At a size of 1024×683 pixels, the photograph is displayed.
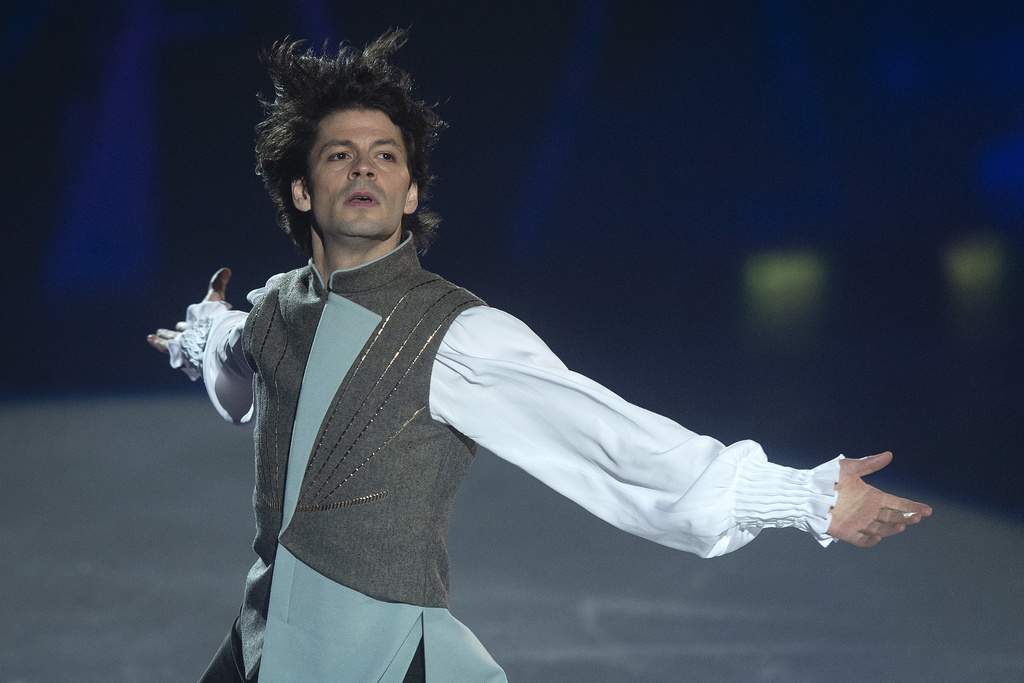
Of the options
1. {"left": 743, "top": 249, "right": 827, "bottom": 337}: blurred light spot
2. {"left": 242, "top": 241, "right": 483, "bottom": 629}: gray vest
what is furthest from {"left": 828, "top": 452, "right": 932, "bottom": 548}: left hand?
{"left": 743, "top": 249, "right": 827, "bottom": 337}: blurred light spot

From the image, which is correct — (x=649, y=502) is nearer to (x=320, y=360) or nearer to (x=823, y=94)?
(x=320, y=360)

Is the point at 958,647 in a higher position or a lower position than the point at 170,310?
lower

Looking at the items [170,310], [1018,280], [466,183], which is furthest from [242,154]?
[1018,280]

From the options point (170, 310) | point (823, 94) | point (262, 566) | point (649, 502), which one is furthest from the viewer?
point (170, 310)

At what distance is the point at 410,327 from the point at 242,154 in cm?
455

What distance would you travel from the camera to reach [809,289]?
4328 millimetres

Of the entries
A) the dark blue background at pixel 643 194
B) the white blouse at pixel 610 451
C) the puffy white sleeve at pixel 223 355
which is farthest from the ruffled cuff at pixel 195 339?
the dark blue background at pixel 643 194

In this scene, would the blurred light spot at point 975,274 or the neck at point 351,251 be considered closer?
the neck at point 351,251

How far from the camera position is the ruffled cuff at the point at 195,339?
1.70 m

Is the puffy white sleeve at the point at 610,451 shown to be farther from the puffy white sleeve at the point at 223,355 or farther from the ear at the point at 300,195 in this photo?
the puffy white sleeve at the point at 223,355

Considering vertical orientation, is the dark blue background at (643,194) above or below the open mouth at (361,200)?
above

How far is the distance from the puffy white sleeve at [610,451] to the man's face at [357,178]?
0.66 ft

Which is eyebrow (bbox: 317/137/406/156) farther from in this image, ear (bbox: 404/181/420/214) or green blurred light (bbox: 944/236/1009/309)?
green blurred light (bbox: 944/236/1009/309)

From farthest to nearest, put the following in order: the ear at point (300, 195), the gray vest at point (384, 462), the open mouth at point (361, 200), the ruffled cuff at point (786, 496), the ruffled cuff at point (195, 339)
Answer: the ruffled cuff at point (195, 339)
the ear at point (300, 195)
the open mouth at point (361, 200)
the gray vest at point (384, 462)
the ruffled cuff at point (786, 496)
